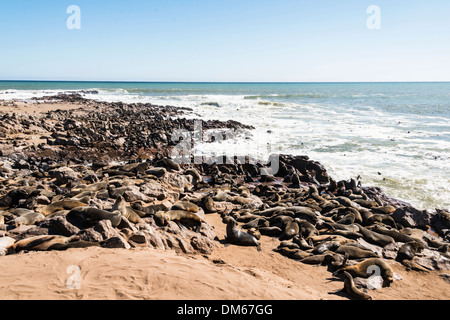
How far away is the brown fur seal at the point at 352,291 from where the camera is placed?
4992 mm

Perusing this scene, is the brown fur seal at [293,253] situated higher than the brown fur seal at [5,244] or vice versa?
the brown fur seal at [5,244]

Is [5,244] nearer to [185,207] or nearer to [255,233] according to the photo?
[185,207]

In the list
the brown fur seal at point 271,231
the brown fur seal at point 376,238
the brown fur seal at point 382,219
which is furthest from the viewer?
the brown fur seal at point 382,219

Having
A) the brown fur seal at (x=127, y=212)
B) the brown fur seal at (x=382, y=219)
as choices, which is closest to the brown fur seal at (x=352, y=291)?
the brown fur seal at (x=382, y=219)

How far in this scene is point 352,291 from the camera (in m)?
5.09

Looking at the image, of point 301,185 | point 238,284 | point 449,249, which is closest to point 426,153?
point 301,185

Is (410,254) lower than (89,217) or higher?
lower

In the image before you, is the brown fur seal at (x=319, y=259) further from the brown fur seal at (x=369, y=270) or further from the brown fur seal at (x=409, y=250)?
the brown fur seal at (x=409, y=250)

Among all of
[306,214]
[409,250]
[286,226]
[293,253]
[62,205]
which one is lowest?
[293,253]

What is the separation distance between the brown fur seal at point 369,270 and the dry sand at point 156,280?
0.64ft

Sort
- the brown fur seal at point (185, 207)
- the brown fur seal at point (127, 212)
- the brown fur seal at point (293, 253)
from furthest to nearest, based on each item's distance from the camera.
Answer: the brown fur seal at point (185, 207), the brown fur seal at point (127, 212), the brown fur seal at point (293, 253)

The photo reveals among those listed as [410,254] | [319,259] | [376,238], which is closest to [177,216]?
[319,259]

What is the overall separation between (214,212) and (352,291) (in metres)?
4.73

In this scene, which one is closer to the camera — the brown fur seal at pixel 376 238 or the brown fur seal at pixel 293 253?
the brown fur seal at pixel 293 253
